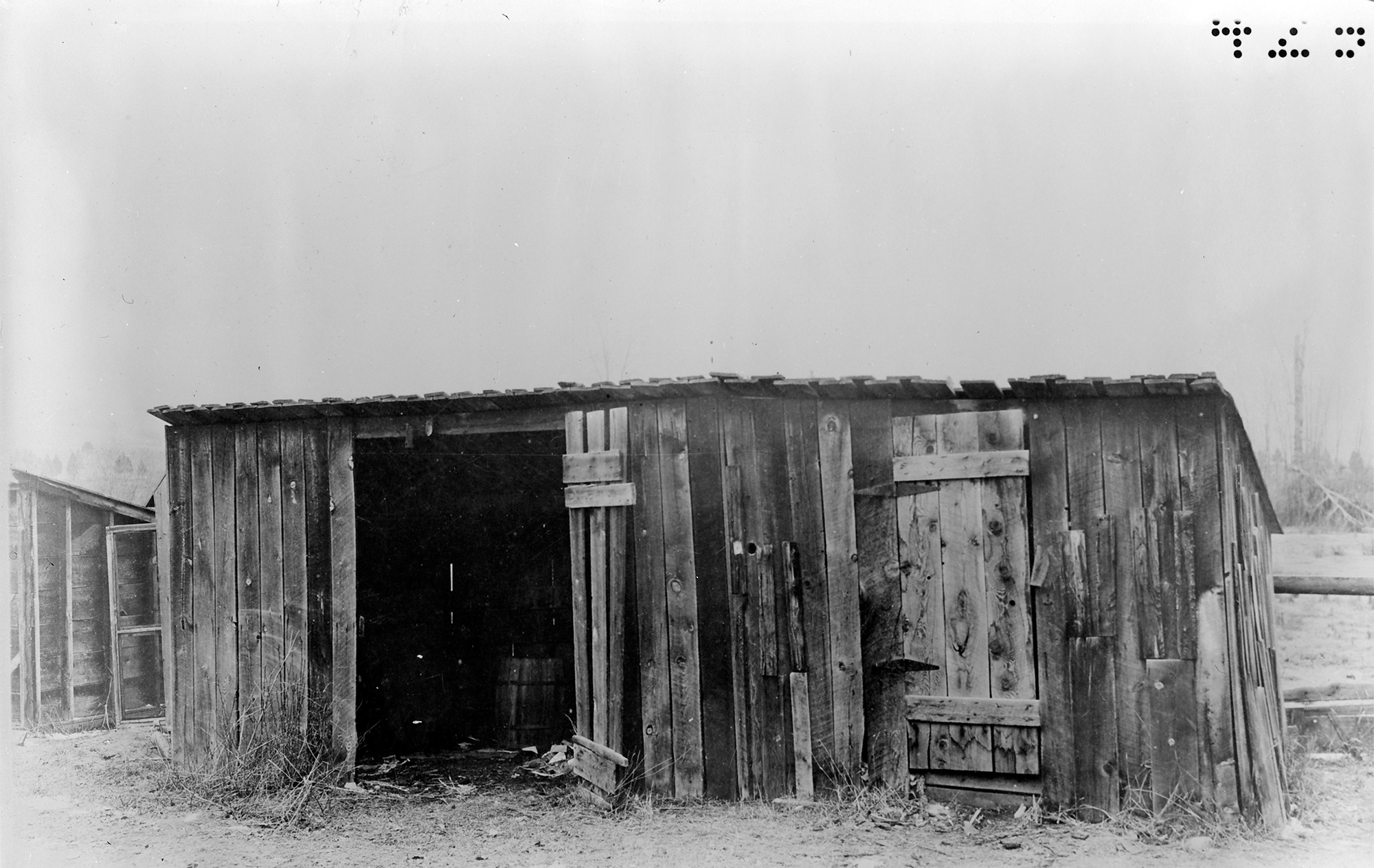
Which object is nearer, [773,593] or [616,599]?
[773,593]

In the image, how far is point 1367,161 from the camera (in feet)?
20.2

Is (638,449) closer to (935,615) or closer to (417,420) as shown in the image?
(417,420)

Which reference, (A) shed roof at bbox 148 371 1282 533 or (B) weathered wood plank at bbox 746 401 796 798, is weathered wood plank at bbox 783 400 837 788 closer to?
(B) weathered wood plank at bbox 746 401 796 798

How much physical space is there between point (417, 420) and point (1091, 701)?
5.04 metres

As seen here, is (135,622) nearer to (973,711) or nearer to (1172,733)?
(973,711)

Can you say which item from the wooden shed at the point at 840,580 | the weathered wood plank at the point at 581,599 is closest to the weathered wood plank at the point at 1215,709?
the wooden shed at the point at 840,580

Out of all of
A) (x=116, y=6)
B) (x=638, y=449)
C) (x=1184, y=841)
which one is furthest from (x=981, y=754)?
(x=116, y=6)

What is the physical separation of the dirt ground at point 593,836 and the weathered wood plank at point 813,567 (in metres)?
0.51

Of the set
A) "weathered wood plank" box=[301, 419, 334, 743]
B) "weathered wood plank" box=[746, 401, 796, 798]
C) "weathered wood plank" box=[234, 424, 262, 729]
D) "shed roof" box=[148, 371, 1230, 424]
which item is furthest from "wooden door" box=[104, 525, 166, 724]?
"weathered wood plank" box=[746, 401, 796, 798]

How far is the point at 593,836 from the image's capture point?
6105mm

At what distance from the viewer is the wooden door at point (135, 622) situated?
10.7 metres

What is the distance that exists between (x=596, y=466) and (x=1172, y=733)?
405cm

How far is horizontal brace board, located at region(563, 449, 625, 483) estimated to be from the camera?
6.84m

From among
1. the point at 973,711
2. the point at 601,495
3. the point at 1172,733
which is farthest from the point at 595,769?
the point at 1172,733
